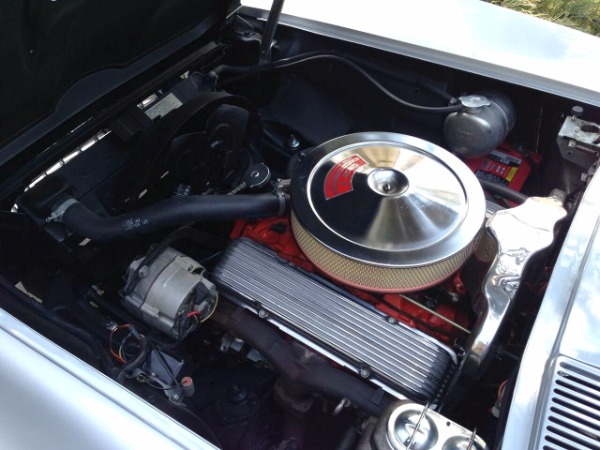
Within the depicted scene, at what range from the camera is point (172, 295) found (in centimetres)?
113

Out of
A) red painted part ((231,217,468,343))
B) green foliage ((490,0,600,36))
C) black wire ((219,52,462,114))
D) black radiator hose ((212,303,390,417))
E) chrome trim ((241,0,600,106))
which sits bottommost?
black radiator hose ((212,303,390,417))

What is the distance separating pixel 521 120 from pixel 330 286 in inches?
29.7

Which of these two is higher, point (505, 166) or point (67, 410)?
point (505, 166)

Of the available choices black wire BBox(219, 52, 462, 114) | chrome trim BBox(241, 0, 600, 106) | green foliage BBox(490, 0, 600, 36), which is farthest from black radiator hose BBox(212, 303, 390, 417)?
green foliage BBox(490, 0, 600, 36)

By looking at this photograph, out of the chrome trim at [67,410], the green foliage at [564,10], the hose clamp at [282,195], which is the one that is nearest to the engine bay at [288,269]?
the hose clamp at [282,195]

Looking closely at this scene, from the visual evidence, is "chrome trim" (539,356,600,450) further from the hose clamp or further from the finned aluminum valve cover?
the hose clamp

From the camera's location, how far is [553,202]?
1.20 meters

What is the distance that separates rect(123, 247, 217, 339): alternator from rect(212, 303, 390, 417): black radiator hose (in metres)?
0.06

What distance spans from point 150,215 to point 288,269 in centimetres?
29

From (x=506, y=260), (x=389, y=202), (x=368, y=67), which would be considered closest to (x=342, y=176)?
(x=389, y=202)

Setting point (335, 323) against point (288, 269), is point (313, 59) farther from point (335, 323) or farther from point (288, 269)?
point (335, 323)

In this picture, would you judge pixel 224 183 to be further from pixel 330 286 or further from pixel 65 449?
pixel 65 449

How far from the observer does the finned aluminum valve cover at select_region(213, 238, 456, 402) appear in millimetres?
1065

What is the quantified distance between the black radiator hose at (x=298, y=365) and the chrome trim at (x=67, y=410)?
31cm
